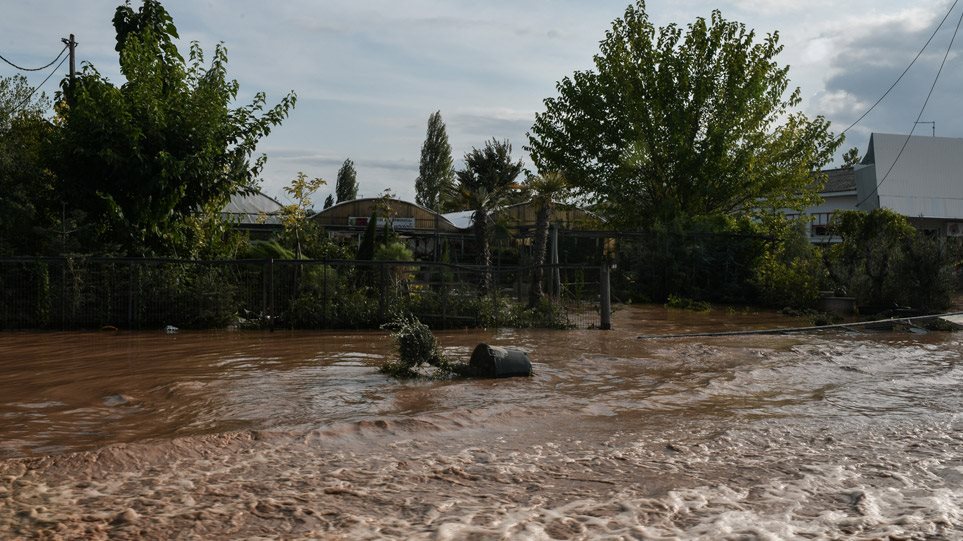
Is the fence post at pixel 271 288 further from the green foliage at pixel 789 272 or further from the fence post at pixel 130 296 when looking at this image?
the green foliage at pixel 789 272

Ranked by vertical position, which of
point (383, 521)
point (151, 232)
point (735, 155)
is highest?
point (735, 155)

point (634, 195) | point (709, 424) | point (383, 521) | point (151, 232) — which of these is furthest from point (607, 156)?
point (383, 521)

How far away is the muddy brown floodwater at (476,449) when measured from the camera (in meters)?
5.25

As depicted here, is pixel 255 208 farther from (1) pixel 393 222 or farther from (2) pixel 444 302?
(2) pixel 444 302

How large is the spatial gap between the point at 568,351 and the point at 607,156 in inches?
722

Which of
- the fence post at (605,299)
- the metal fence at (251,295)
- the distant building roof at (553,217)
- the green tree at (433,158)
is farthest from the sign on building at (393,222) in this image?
the green tree at (433,158)

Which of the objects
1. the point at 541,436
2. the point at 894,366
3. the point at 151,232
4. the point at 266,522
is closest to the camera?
the point at 266,522

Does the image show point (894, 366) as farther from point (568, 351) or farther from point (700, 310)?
point (700, 310)

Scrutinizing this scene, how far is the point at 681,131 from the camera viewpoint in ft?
94.9

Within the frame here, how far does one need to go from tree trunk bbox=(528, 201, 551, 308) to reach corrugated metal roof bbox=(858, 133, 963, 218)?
1077 inches

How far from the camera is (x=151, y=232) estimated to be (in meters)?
17.4

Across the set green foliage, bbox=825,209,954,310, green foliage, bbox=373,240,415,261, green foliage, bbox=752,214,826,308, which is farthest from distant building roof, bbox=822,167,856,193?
green foliage, bbox=373,240,415,261

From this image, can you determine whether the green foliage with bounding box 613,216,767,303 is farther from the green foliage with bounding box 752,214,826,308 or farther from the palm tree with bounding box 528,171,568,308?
the palm tree with bounding box 528,171,568,308

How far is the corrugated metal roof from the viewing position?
140ft
